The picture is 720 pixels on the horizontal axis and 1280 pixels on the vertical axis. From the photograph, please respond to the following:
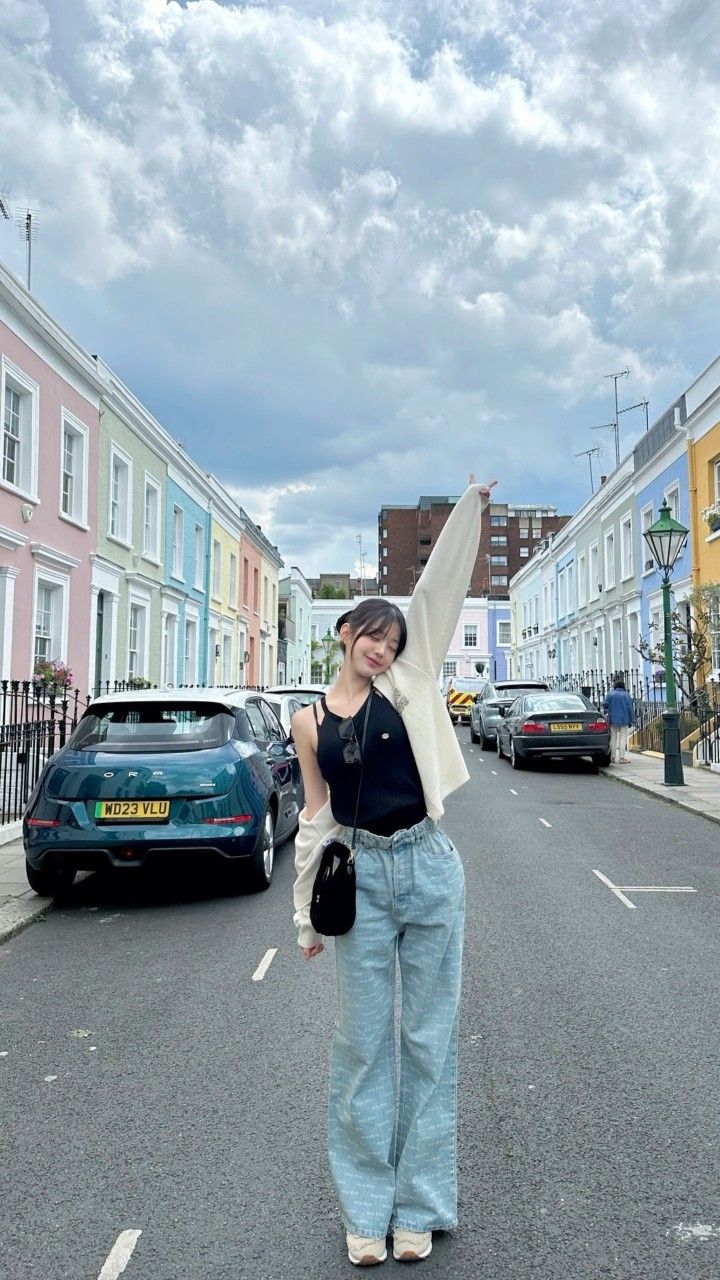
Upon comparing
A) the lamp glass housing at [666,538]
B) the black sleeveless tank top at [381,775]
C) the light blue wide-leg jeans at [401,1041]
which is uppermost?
the lamp glass housing at [666,538]

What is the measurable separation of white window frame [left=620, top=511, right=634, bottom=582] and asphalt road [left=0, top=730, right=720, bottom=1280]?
2433 cm

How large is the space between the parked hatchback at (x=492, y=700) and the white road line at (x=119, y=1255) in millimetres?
20220

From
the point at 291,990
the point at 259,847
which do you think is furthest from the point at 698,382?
the point at 291,990

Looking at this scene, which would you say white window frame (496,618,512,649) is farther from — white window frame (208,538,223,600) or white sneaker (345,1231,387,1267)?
white sneaker (345,1231,387,1267)

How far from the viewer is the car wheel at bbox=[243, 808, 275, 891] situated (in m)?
6.77

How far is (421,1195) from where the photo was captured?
248 cm

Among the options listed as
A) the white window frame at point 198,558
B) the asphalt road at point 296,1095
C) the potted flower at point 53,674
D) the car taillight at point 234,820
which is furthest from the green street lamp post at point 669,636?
the white window frame at point 198,558

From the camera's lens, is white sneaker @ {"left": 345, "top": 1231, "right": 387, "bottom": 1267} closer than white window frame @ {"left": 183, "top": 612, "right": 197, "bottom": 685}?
Yes

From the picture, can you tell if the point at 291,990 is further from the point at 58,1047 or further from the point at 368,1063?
the point at 368,1063

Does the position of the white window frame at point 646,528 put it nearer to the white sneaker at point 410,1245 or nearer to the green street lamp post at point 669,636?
the green street lamp post at point 669,636

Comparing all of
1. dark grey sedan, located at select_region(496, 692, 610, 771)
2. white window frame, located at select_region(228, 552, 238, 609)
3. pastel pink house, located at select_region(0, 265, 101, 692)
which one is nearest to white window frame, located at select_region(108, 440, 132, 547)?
pastel pink house, located at select_region(0, 265, 101, 692)

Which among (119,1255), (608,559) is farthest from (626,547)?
(119,1255)

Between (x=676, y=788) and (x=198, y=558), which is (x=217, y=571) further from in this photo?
(x=676, y=788)

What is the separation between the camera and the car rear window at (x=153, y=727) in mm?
6660
